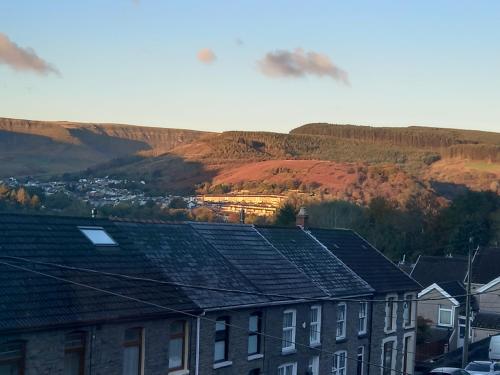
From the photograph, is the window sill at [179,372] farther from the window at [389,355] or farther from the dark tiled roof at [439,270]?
the dark tiled roof at [439,270]

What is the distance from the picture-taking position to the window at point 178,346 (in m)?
20.5

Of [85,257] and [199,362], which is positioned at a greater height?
[85,257]

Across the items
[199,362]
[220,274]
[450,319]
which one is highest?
[220,274]

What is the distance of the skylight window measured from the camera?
21422 mm

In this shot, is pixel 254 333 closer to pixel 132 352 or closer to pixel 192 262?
pixel 192 262

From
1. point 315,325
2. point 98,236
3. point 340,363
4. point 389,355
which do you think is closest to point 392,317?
point 389,355

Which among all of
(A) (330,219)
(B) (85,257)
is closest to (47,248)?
(B) (85,257)

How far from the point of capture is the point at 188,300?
21.0 m

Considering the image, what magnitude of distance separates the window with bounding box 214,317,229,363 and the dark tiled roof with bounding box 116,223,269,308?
0.66m

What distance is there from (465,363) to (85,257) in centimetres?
1969

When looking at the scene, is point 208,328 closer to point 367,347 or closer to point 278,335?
point 278,335

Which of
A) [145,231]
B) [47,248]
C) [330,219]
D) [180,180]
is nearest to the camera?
[47,248]

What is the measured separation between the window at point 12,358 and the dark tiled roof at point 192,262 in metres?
5.82

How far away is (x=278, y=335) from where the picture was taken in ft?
80.8
